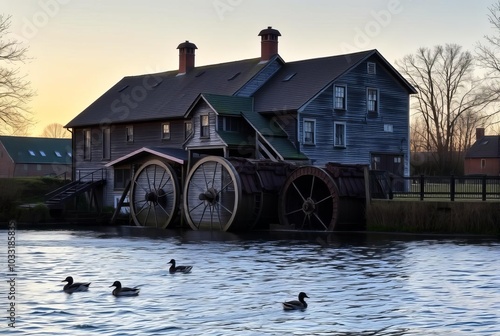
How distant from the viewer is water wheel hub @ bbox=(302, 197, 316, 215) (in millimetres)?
37800

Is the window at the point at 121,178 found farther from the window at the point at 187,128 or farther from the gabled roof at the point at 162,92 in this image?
the window at the point at 187,128

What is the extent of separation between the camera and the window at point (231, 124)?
44156mm

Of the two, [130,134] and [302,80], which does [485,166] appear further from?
[130,134]

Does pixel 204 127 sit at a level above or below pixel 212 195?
above

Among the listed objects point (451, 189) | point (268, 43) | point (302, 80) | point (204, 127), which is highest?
point (268, 43)

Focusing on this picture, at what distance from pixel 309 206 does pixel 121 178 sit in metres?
15.9

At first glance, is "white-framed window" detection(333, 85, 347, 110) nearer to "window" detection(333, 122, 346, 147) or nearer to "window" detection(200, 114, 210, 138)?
"window" detection(333, 122, 346, 147)

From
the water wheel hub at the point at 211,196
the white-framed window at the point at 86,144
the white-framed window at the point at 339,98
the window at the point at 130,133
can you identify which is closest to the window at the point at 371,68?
the white-framed window at the point at 339,98

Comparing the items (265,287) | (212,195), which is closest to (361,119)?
(212,195)

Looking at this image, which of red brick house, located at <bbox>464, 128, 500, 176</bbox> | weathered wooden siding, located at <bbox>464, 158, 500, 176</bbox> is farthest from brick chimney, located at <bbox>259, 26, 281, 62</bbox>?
weathered wooden siding, located at <bbox>464, 158, 500, 176</bbox>

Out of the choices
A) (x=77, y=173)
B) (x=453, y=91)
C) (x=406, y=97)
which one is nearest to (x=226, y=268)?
(x=406, y=97)

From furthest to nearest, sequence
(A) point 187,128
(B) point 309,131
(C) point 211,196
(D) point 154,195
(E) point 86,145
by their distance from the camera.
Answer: (E) point 86,145, (A) point 187,128, (B) point 309,131, (D) point 154,195, (C) point 211,196

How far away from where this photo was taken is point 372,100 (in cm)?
4819

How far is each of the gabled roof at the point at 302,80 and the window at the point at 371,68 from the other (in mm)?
537
